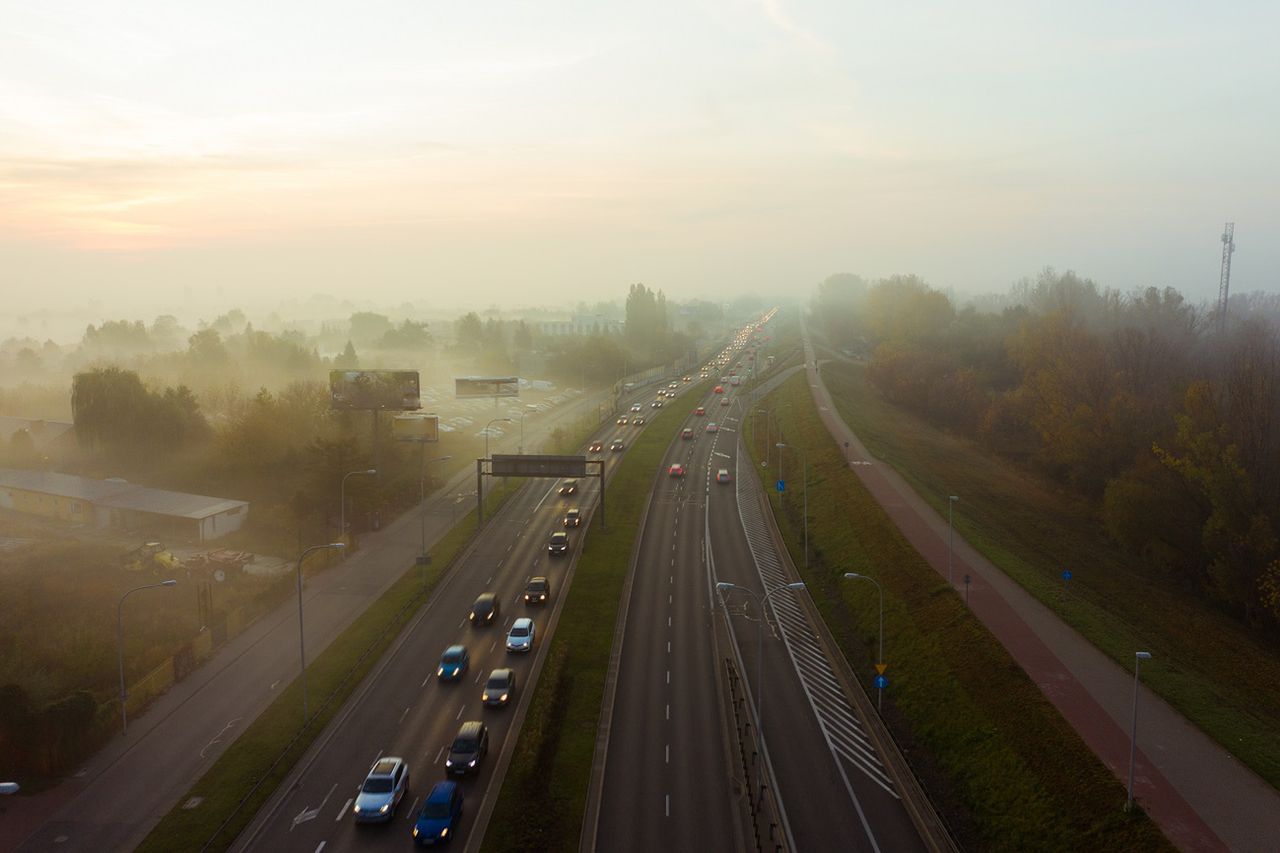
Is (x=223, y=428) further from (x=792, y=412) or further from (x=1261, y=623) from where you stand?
(x=1261, y=623)

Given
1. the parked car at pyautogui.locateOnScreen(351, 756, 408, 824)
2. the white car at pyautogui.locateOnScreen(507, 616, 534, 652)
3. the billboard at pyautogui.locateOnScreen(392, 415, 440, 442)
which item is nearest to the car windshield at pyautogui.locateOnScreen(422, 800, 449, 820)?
the parked car at pyautogui.locateOnScreen(351, 756, 408, 824)

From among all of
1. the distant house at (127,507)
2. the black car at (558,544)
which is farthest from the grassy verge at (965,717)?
the distant house at (127,507)

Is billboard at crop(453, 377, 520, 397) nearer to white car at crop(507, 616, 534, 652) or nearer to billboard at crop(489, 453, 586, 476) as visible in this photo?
billboard at crop(489, 453, 586, 476)

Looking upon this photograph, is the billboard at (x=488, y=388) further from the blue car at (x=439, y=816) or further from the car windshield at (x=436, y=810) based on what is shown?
the car windshield at (x=436, y=810)

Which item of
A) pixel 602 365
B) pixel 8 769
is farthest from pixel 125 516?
pixel 602 365

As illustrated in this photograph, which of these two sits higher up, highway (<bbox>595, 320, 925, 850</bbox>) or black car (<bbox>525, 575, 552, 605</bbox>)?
black car (<bbox>525, 575, 552, 605</bbox>)

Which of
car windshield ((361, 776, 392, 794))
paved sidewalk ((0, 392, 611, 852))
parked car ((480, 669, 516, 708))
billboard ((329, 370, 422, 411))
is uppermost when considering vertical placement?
billboard ((329, 370, 422, 411))
